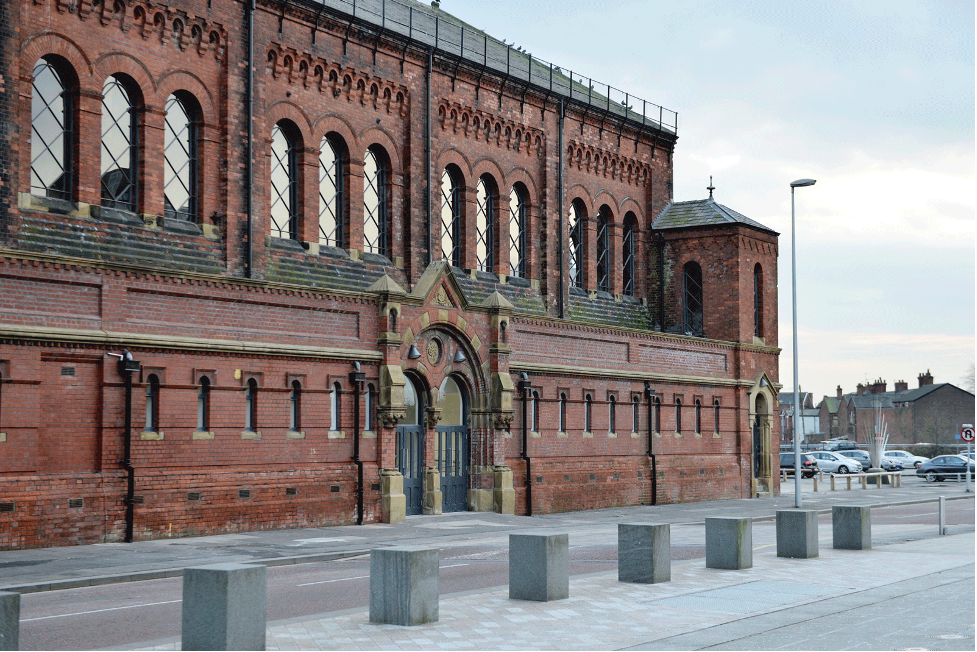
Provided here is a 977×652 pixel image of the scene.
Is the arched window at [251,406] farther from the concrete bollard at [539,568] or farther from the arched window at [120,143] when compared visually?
the concrete bollard at [539,568]

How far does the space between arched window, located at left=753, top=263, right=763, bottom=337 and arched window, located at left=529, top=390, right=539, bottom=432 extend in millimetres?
12243

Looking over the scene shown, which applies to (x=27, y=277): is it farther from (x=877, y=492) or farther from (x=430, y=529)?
(x=877, y=492)

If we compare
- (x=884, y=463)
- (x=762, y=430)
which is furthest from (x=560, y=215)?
(x=884, y=463)

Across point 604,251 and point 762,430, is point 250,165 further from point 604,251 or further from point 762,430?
point 762,430

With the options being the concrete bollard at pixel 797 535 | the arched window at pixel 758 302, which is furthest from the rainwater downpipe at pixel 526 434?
the concrete bollard at pixel 797 535

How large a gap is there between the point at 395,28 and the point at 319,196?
6.50 metres

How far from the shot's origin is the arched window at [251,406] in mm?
25156

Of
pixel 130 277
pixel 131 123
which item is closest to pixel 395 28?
pixel 131 123

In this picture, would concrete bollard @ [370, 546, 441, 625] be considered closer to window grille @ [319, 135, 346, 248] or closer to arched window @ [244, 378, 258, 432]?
arched window @ [244, 378, 258, 432]

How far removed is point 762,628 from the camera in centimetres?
1186

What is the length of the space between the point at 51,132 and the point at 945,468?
47.9m

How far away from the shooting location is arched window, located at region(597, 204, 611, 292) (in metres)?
40.2

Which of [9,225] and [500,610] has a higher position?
[9,225]

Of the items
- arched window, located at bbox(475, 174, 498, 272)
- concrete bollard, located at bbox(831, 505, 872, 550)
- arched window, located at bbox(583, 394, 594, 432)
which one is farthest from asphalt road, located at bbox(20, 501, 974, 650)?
arched window, located at bbox(475, 174, 498, 272)
